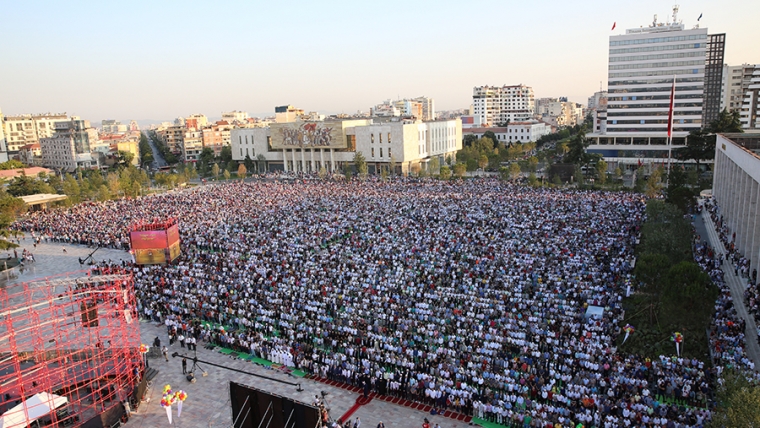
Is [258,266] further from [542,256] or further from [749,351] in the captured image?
[749,351]

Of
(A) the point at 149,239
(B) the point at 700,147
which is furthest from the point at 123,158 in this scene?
(B) the point at 700,147

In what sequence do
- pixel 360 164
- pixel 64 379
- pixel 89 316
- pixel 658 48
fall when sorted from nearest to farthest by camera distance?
pixel 64 379
pixel 89 316
pixel 360 164
pixel 658 48

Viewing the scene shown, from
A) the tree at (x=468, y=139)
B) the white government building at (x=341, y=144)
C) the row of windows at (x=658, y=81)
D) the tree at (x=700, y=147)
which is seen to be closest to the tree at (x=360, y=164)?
the white government building at (x=341, y=144)

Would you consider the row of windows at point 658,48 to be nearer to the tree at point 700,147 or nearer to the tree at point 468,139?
the tree at point 700,147

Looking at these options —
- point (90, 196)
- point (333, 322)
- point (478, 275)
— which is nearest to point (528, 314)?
point (478, 275)

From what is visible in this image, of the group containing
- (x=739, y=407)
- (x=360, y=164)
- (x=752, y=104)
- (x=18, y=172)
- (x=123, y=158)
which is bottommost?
(x=739, y=407)

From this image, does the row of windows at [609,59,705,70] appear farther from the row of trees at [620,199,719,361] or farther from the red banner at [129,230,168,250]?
Result: the red banner at [129,230,168,250]

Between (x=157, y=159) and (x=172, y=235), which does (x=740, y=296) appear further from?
(x=157, y=159)
